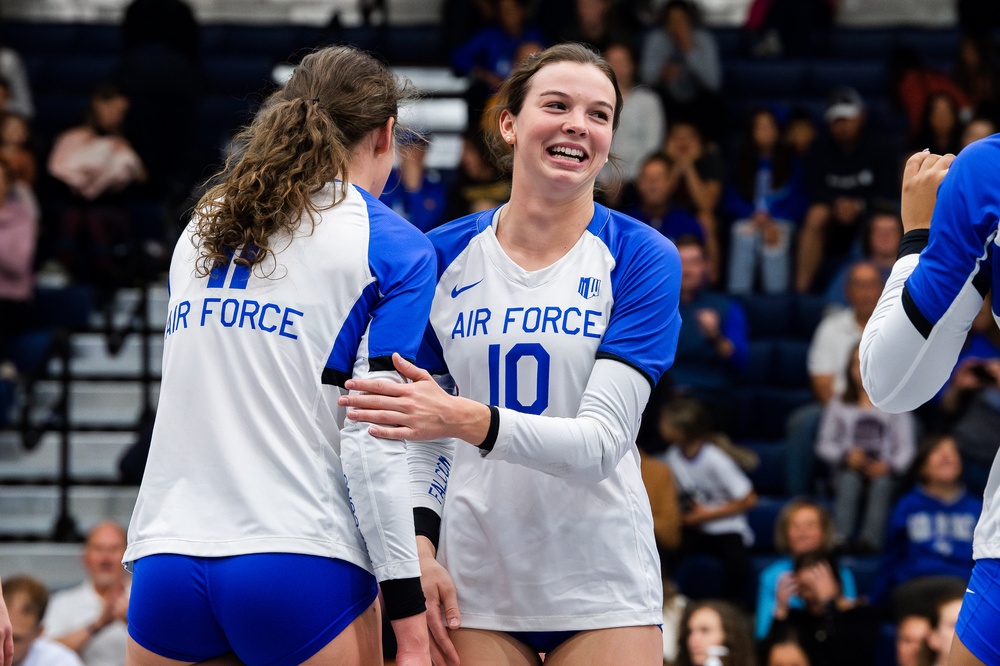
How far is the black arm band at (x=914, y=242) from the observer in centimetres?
244

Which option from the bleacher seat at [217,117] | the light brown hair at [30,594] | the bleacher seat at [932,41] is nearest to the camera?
the light brown hair at [30,594]

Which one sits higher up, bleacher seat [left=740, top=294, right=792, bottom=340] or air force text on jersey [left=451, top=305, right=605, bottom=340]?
air force text on jersey [left=451, top=305, right=605, bottom=340]

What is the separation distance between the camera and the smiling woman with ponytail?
241cm

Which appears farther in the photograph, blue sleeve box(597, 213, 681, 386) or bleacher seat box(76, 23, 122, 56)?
bleacher seat box(76, 23, 122, 56)

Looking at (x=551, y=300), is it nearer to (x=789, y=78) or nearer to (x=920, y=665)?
(x=920, y=665)

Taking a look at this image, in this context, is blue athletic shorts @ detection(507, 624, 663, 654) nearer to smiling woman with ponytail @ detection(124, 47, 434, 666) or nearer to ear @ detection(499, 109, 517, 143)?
smiling woman with ponytail @ detection(124, 47, 434, 666)

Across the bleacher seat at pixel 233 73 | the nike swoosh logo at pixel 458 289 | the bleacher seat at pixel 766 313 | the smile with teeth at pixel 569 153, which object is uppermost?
the bleacher seat at pixel 233 73

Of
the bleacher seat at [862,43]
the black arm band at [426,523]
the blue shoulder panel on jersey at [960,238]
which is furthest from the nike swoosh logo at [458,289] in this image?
the bleacher seat at [862,43]

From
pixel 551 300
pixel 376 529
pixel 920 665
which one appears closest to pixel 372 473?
pixel 376 529

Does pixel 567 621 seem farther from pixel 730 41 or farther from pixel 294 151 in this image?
pixel 730 41

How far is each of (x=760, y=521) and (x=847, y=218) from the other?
272cm

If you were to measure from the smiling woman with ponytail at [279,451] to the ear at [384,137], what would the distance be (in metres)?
0.21

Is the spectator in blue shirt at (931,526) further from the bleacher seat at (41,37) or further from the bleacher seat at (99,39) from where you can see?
the bleacher seat at (41,37)

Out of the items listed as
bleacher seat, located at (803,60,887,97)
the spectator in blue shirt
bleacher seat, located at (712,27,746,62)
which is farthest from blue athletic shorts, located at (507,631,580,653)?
bleacher seat, located at (712,27,746,62)
